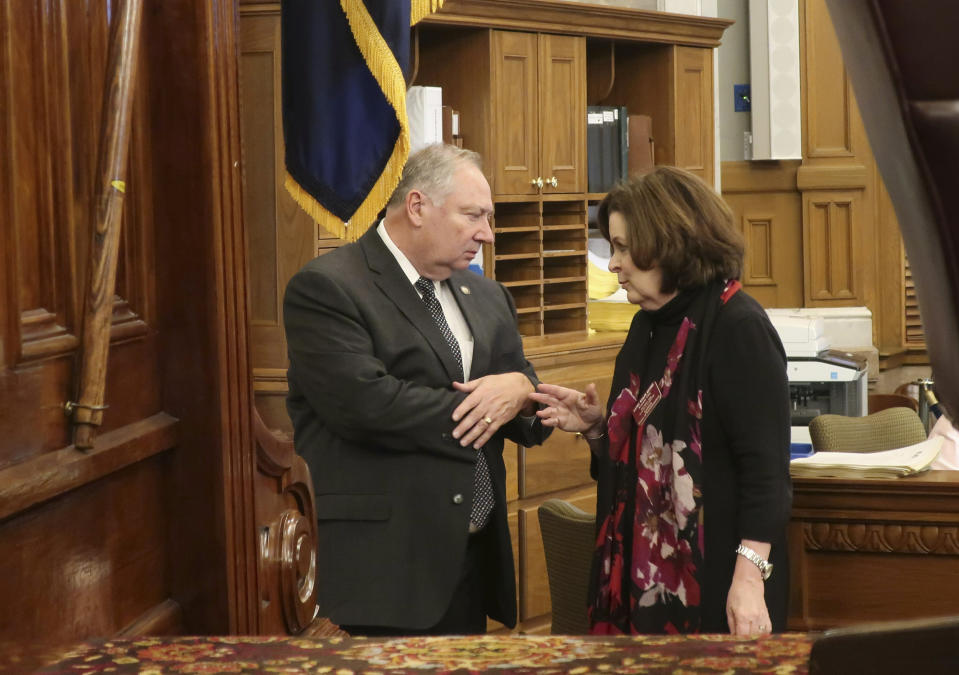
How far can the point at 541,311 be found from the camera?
503 centimetres

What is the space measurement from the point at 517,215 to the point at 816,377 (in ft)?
5.17

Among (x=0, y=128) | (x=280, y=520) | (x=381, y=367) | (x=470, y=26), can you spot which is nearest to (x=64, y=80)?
(x=0, y=128)

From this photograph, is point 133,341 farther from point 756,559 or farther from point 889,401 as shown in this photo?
point 889,401

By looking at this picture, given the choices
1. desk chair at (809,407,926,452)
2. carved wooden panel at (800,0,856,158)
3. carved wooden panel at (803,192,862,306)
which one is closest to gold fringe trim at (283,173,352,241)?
desk chair at (809,407,926,452)

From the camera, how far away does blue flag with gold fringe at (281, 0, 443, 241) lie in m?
2.10

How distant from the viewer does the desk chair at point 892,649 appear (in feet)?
2.48

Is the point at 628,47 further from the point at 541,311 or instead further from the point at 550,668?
the point at 550,668

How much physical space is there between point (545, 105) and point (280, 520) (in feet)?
11.9

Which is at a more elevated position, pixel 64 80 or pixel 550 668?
pixel 64 80

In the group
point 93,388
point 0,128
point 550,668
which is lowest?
point 550,668

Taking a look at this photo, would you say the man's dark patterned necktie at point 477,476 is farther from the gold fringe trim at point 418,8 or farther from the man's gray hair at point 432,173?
the gold fringe trim at point 418,8

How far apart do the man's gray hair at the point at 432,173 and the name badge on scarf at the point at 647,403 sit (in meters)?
0.71

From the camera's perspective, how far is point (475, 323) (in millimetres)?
2973

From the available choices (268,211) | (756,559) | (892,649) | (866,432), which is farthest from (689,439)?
(268,211)
